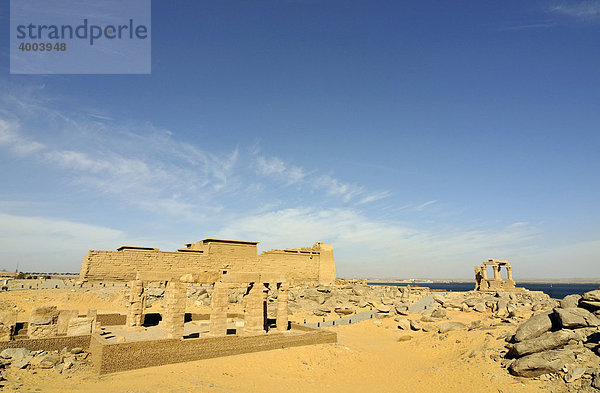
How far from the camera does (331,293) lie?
3491 centimetres

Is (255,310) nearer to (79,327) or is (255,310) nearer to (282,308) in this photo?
(282,308)

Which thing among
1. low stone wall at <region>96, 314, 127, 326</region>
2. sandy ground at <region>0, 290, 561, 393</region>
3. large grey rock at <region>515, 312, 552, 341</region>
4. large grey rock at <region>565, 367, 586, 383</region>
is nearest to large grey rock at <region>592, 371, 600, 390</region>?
large grey rock at <region>565, 367, 586, 383</region>

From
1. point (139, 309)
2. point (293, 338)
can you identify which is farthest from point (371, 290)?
point (139, 309)

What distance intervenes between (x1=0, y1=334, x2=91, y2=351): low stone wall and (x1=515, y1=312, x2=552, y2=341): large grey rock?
56.6 feet

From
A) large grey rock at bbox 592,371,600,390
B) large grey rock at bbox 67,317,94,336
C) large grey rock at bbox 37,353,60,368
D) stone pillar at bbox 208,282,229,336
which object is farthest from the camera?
stone pillar at bbox 208,282,229,336

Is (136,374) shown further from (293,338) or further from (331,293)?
(331,293)

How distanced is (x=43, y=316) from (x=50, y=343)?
1533 millimetres

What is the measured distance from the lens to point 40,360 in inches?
512

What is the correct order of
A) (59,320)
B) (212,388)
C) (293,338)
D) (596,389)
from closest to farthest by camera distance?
(596,389) < (212,388) < (59,320) < (293,338)

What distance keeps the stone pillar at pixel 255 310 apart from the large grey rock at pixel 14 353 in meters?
8.48

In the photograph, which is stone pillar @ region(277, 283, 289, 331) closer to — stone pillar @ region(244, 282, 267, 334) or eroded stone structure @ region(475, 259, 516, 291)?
stone pillar @ region(244, 282, 267, 334)

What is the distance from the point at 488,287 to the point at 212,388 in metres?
43.9

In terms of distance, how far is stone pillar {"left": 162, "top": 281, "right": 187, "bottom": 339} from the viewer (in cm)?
1449

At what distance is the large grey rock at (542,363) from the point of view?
10945 millimetres
